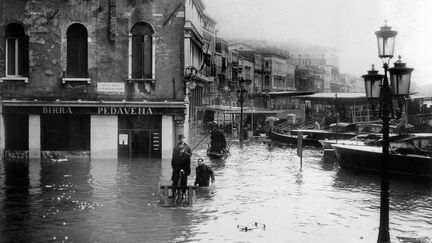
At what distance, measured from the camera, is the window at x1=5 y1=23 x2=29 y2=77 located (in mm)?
26516

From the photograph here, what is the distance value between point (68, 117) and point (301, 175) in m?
11.6

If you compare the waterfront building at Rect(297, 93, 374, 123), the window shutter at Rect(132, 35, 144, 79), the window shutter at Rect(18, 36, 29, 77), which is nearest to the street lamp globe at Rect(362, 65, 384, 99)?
the window shutter at Rect(132, 35, 144, 79)

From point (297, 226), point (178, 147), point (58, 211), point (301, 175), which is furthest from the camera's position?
point (301, 175)

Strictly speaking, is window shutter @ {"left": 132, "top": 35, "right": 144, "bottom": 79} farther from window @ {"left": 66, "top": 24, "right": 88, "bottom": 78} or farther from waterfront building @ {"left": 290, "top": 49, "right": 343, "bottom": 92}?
waterfront building @ {"left": 290, "top": 49, "right": 343, "bottom": 92}

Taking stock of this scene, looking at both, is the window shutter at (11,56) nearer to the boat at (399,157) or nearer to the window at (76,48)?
the window at (76,48)

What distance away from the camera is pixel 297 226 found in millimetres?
12430

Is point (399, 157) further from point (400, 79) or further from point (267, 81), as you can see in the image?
point (267, 81)

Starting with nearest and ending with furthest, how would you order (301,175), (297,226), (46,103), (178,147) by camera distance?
1. (297,226)
2. (178,147)
3. (301,175)
4. (46,103)

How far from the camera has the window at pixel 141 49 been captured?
26.6 metres

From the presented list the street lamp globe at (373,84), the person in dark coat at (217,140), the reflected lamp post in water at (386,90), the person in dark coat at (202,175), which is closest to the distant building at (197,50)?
the person in dark coat at (217,140)

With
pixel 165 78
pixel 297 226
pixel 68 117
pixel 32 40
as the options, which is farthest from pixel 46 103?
pixel 297 226

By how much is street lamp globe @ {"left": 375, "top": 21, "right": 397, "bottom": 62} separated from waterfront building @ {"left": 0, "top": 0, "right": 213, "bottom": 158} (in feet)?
55.5

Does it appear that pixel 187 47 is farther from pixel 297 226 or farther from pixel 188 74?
pixel 297 226

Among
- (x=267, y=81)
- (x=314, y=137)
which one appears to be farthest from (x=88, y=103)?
(x=267, y=81)
